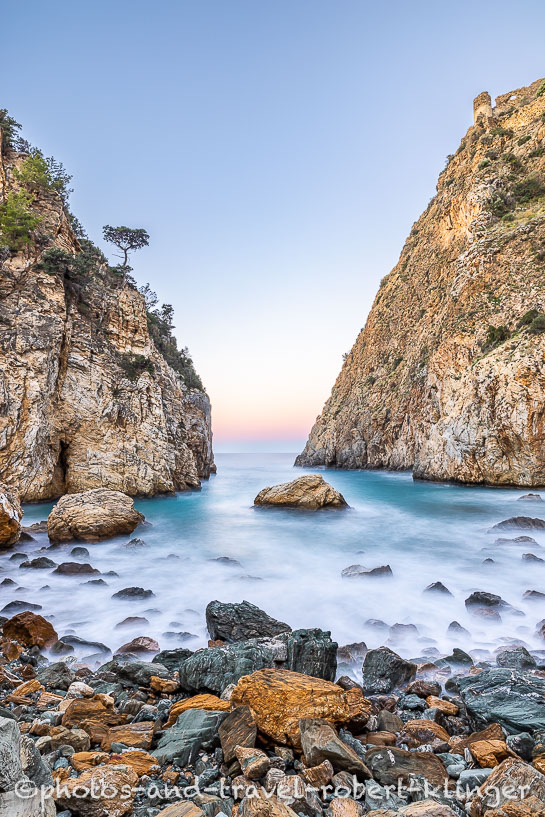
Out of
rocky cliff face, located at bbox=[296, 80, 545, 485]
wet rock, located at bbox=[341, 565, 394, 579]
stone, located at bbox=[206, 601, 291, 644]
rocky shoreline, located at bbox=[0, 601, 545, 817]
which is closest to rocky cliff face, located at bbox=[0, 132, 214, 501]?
stone, located at bbox=[206, 601, 291, 644]

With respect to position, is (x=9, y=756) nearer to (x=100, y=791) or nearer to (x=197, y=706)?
(x=100, y=791)

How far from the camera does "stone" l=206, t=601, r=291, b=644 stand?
593cm

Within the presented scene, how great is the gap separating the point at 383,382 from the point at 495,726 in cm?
4964

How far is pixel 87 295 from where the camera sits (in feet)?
75.2

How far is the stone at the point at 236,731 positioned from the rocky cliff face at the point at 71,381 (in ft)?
53.9

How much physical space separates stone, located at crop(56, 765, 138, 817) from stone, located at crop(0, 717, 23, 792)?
511mm

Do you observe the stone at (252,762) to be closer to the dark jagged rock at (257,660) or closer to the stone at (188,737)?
the stone at (188,737)

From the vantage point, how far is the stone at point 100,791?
2307 mm

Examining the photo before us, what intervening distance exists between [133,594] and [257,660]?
15.9 feet

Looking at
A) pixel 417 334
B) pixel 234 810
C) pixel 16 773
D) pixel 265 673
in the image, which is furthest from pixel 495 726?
pixel 417 334

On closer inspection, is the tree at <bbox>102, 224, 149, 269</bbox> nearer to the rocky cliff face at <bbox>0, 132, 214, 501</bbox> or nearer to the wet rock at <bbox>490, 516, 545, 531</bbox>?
the rocky cliff face at <bbox>0, 132, 214, 501</bbox>

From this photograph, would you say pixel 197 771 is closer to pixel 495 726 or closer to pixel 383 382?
pixel 495 726

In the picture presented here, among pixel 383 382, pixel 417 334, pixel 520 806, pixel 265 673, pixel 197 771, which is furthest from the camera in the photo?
pixel 383 382

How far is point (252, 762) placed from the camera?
2.69 metres
